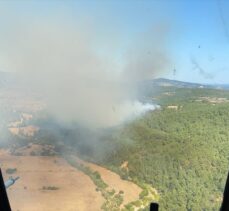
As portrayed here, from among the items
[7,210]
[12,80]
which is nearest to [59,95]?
[12,80]

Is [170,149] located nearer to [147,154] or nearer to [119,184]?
[147,154]

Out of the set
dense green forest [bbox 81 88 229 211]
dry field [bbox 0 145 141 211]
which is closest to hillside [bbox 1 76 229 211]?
dense green forest [bbox 81 88 229 211]

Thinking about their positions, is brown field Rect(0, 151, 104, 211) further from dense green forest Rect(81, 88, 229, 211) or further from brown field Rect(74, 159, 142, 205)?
dense green forest Rect(81, 88, 229, 211)

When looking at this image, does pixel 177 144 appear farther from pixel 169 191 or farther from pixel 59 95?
pixel 59 95

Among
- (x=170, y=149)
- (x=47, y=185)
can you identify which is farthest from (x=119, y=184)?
(x=47, y=185)

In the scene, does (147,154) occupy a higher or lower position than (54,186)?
higher

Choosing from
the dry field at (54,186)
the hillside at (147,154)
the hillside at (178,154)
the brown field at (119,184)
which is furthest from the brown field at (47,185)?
the hillside at (178,154)
